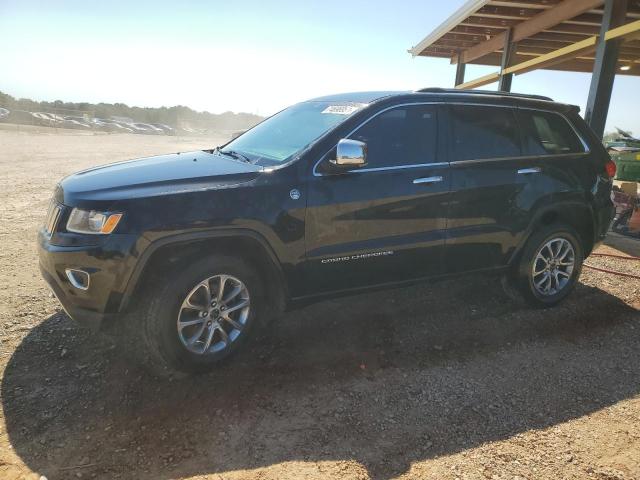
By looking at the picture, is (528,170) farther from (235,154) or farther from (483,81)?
(483,81)

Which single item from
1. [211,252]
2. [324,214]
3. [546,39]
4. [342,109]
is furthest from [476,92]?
[546,39]

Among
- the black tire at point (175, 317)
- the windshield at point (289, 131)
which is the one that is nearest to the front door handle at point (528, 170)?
the windshield at point (289, 131)

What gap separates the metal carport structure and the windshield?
5753mm

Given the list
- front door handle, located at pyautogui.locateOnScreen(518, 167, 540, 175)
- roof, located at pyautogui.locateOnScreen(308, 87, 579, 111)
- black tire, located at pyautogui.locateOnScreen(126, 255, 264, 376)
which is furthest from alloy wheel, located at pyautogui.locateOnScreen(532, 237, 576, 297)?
black tire, located at pyautogui.locateOnScreen(126, 255, 264, 376)

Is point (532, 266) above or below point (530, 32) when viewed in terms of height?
below

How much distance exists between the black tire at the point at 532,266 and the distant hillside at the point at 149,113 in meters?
55.8

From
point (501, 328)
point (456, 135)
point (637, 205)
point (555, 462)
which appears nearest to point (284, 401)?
point (555, 462)

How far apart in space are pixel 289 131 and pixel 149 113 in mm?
76271

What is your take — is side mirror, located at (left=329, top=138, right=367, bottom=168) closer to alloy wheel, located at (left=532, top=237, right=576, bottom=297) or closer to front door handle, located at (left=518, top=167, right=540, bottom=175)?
front door handle, located at (left=518, top=167, right=540, bottom=175)

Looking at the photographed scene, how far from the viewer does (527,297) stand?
4.48 meters

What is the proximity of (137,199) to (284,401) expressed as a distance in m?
1.60

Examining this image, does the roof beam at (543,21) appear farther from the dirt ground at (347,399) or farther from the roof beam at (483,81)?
the dirt ground at (347,399)

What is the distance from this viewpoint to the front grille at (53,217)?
118 inches

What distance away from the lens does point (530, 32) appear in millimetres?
9992
